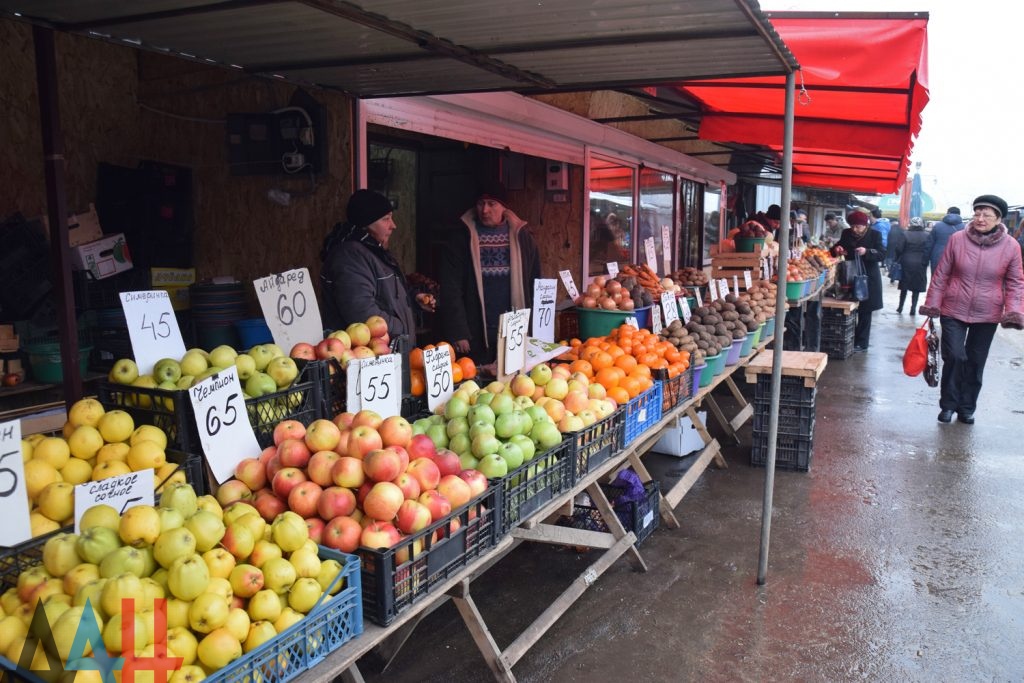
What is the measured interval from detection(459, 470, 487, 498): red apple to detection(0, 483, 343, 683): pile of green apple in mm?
619

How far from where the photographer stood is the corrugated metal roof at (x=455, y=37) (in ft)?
9.23

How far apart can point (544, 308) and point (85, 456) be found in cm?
289

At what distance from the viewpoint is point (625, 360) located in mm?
4465

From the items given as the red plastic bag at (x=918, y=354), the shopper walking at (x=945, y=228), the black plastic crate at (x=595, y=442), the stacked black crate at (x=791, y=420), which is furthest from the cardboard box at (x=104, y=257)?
the shopper walking at (x=945, y=228)

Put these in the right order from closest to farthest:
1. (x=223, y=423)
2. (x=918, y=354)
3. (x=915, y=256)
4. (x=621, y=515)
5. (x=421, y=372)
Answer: (x=223, y=423), (x=421, y=372), (x=621, y=515), (x=918, y=354), (x=915, y=256)

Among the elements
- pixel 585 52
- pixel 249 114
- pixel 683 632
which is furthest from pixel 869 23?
pixel 249 114

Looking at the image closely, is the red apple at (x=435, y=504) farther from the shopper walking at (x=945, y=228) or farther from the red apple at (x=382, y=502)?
the shopper walking at (x=945, y=228)

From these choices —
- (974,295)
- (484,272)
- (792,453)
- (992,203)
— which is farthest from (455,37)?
(974,295)

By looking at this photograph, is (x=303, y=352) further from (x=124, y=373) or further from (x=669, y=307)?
(x=669, y=307)

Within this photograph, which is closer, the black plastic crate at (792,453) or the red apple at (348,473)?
the red apple at (348,473)

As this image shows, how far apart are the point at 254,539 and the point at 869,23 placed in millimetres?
3924

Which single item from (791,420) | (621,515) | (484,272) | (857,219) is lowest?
(621,515)

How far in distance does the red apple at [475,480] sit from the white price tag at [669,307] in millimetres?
3401

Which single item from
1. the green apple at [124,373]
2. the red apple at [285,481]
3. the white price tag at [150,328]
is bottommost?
the red apple at [285,481]
